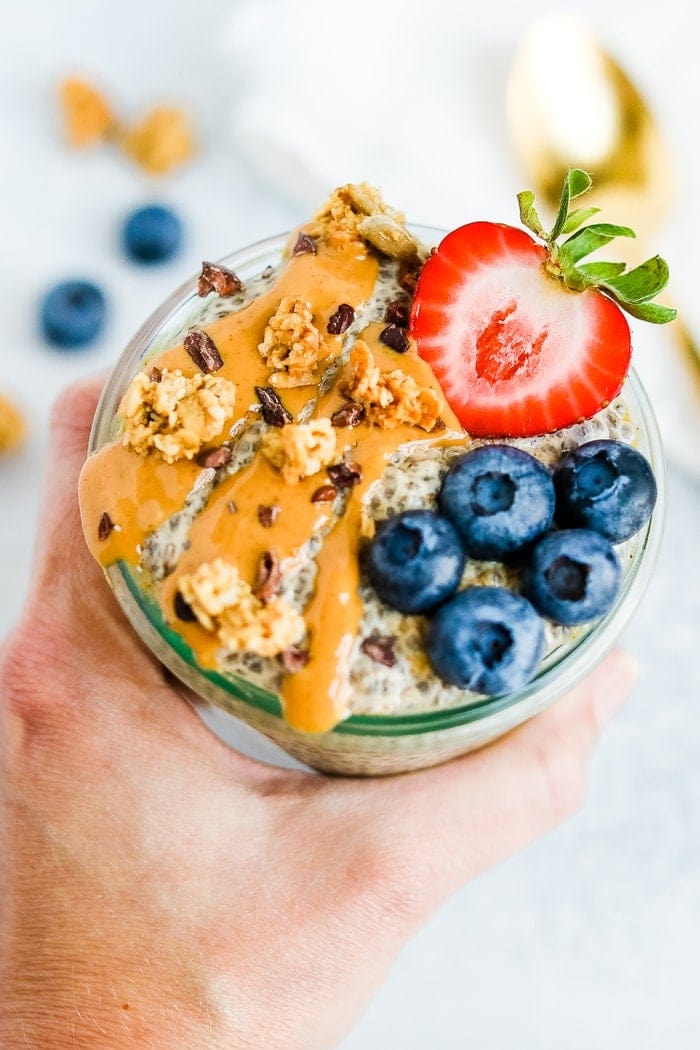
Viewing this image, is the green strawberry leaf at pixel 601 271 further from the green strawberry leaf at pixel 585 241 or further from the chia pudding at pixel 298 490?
the chia pudding at pixel 298 490

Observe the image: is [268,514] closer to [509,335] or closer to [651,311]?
[509,335]

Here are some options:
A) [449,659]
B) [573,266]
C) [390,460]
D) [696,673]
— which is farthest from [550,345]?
[696,673]

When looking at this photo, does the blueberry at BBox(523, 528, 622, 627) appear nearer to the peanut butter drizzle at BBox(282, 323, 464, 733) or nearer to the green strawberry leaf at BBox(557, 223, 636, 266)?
the peanut butter drizzle at BBox(282, 323, 464, 733)

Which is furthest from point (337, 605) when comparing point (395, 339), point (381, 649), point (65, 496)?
point (65, 496)

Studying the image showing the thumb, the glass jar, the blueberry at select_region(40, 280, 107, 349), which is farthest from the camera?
the blueberry at select_region(40, 280, 107, 349)

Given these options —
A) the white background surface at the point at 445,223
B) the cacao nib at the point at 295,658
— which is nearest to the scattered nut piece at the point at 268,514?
the cacao nib at the point at 295,658

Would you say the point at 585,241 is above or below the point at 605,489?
above

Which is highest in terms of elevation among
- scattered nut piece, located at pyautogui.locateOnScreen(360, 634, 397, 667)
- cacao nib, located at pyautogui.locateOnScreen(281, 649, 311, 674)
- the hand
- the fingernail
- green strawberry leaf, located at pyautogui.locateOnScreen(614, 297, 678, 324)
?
green strawberry leaf, located at pyautogui.locateOnScreen(614, 297, 678, 324)

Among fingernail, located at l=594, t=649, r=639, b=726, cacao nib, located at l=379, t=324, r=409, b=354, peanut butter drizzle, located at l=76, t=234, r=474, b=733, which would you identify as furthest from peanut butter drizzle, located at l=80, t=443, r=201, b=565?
fingernail, located at l=594, t=649, r=639, b=726
